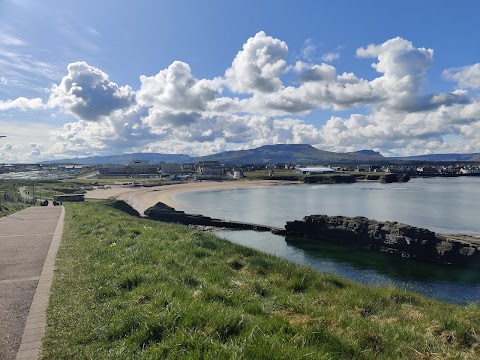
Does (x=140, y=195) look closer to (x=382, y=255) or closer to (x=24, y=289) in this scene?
(x=382, y=255)

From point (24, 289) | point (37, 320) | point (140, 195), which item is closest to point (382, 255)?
point (24, 289)

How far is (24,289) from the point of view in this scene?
1113 centimetres

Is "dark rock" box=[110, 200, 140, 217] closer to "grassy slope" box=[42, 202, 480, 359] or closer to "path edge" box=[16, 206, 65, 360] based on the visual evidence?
"path edge" box=[16, 206, 65, 360]

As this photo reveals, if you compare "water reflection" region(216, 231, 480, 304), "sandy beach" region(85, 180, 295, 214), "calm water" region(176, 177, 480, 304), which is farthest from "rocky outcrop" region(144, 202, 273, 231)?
"water reflection" region(216, 231, 480, 304)

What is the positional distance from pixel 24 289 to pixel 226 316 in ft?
25.4

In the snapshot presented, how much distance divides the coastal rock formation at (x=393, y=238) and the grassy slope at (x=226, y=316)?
108ft

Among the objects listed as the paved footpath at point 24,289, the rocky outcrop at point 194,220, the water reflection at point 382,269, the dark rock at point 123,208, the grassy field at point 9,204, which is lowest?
the water reflection at point 382,269

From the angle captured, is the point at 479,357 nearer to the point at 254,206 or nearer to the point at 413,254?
the point at 413,254

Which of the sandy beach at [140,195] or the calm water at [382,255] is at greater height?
the sandy beach at [140,195]

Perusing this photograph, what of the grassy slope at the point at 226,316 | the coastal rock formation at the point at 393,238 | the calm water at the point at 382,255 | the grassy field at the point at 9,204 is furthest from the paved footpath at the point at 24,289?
the coastal rock formation at the point at 393,238

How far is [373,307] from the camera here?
10.2 m

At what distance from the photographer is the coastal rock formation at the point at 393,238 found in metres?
40.1

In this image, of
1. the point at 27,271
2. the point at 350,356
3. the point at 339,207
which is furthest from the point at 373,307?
the point at 339,207

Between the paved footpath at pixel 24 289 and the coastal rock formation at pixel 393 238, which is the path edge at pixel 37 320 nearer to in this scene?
the paved footpath at pixel 24 289
